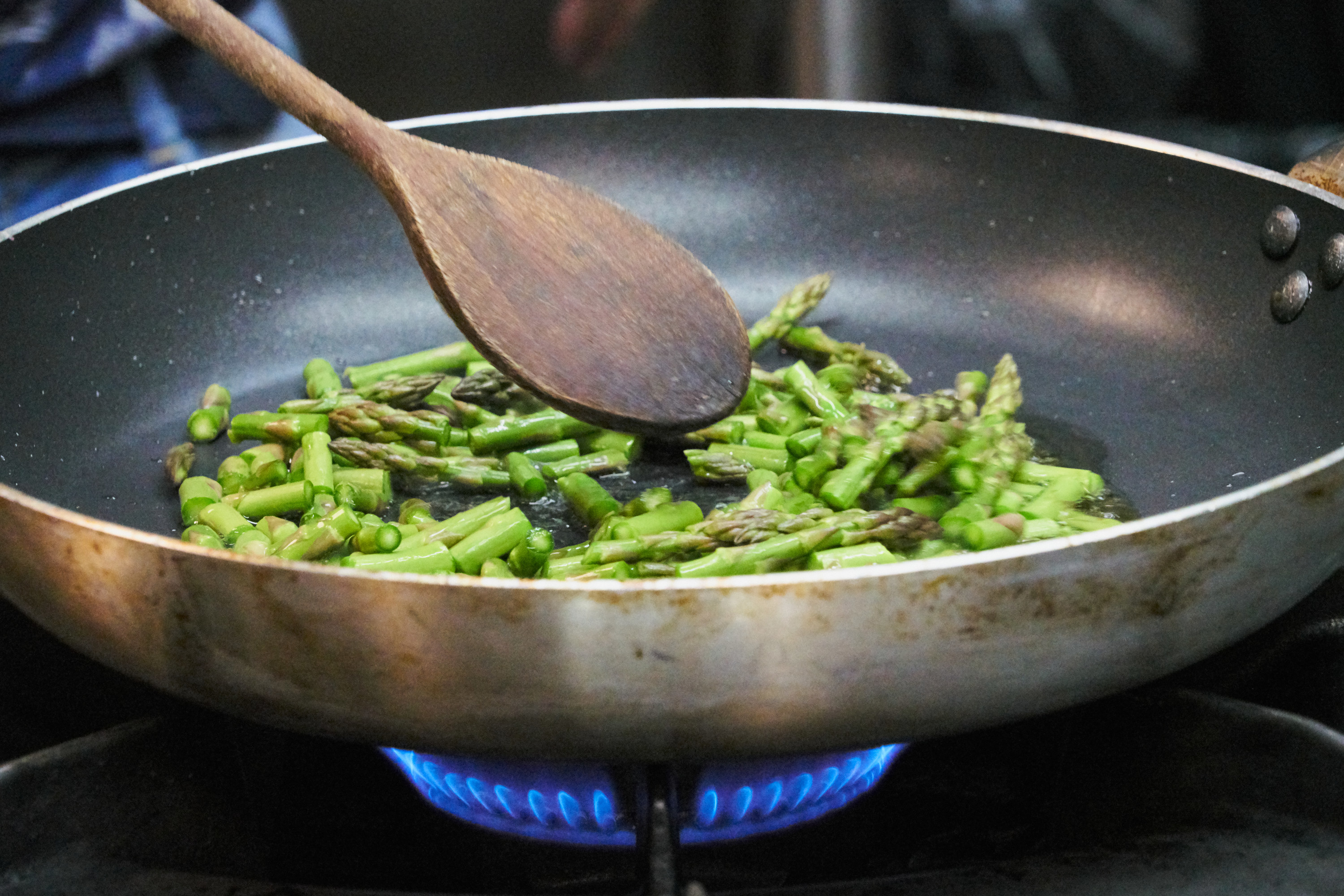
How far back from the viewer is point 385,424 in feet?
6.63

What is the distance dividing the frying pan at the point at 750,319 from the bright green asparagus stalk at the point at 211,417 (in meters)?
0.05

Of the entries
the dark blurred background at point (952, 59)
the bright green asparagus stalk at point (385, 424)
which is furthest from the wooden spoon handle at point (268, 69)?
the dark blurred background at point (952, 59)

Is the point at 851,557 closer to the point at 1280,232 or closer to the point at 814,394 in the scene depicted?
the point at 814,394

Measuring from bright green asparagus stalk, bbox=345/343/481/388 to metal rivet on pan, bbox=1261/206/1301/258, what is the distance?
138 centimetres

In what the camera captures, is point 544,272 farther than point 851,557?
Yes

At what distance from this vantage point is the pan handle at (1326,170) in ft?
6.18

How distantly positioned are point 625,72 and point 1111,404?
111 inches

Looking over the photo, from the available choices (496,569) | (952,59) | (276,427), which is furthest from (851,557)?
(952,59)

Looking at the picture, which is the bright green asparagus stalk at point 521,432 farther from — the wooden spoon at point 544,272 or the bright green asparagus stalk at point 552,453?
the wooden spoon at point 544,272

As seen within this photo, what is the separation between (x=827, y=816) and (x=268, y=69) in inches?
50.8

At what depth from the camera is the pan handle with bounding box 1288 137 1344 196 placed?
1.88 meters

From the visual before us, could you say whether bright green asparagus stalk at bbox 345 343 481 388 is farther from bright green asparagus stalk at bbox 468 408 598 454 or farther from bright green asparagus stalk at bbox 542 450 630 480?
bright green asparagus stalk at bbox 542 450 630 480

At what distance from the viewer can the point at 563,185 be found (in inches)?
78.9

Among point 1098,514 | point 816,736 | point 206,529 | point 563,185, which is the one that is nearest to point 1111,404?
point 1098,514
